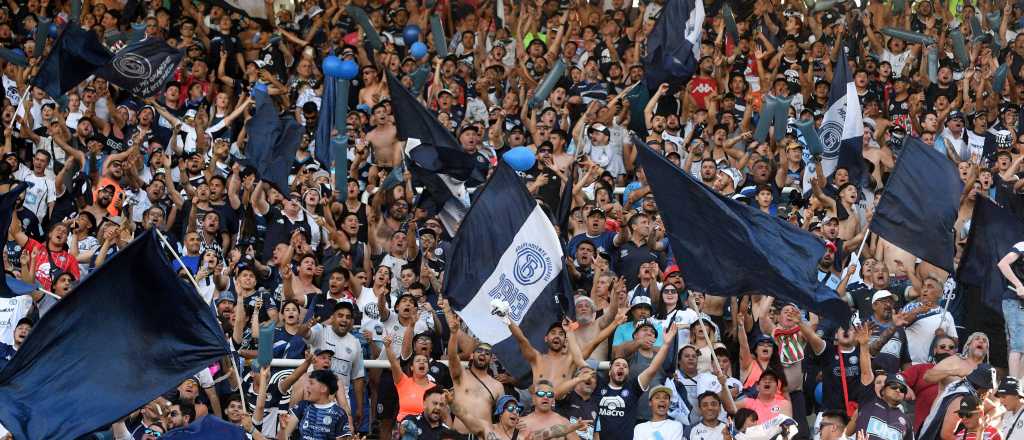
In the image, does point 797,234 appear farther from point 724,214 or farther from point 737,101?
point 737,101

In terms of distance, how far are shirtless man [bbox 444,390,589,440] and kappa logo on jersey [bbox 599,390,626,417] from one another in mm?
388

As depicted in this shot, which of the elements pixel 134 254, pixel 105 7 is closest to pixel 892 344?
pixel 134 254

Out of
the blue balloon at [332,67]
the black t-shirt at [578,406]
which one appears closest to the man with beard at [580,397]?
the black t-shirt at [578,406]

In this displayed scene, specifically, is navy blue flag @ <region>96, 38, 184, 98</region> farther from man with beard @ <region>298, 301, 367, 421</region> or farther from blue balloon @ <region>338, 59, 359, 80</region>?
man with beard @ <region>298, 301, 367, 421</region>

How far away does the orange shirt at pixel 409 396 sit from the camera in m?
17.7

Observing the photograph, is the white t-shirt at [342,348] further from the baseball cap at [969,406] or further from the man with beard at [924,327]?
the baseball cap at [969,406]

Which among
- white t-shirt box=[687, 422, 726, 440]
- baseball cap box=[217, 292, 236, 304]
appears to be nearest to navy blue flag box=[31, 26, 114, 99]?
baseball cap box=[217, 292, 236, 304]

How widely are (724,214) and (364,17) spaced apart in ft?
31.6

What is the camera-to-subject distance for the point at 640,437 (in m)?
17.1

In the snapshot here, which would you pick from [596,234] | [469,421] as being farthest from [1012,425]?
[596,234]

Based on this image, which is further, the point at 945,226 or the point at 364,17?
the point at 364,17

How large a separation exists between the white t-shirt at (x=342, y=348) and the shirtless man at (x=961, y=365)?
173 inches

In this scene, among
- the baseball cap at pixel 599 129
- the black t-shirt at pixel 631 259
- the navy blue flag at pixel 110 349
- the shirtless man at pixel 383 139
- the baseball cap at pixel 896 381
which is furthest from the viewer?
the baseball cap at pixel 599 129

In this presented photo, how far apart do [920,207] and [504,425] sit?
3.90m
